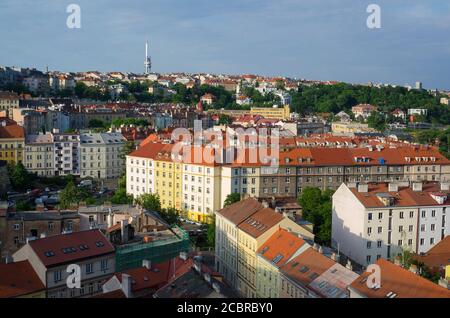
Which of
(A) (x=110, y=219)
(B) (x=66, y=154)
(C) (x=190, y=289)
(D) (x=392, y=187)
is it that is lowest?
(C) (x=190, y=289)

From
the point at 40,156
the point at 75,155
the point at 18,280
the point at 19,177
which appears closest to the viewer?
the point at 18,280

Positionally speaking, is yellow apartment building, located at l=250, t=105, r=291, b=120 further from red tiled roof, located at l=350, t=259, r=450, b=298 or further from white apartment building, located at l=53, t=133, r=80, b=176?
red tiled roof, located at l=350, t=259, r=450, b=298

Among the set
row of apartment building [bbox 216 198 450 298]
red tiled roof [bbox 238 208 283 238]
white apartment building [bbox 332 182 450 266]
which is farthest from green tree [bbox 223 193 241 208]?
red tiled roof [bbox 238 208 283 238]

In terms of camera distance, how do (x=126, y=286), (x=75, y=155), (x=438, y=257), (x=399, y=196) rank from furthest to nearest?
(x=75, y=155), (x=399, y=196), (x=438, y=257), (x=126, y=286)

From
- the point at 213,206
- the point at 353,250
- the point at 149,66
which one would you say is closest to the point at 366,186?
the point at 353,250

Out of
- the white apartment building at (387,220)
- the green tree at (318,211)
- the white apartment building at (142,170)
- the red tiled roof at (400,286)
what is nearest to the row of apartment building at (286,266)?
the red tiled roof at (400,286)

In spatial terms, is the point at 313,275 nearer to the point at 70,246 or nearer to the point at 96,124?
the point at 70,246

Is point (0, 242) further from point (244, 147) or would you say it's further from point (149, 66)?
point (149, 66)

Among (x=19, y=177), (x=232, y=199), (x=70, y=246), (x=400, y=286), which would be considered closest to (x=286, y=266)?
(x=400, y=286)
